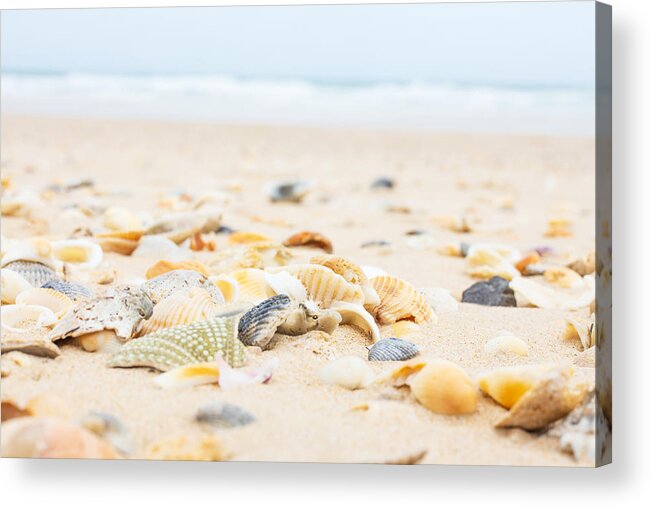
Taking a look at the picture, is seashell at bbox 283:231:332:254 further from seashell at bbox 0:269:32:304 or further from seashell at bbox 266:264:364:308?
seashell at bbox 0:269:32:304

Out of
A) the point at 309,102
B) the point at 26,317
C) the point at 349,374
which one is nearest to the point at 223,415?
the point at 349,374

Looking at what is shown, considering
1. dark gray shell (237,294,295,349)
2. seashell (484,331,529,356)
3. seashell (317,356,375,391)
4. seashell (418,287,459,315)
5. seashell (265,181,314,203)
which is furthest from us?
seashell (265,181,314,203)

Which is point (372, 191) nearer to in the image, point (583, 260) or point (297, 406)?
point (583, 260)

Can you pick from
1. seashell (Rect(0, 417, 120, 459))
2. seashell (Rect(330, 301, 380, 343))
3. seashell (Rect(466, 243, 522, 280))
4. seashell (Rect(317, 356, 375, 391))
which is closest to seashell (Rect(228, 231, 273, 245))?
seashell (Rect(466, 243, 522, 280))

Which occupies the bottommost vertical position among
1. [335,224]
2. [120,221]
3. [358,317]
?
[358,317]

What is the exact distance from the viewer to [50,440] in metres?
2.05

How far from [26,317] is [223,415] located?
863 mm

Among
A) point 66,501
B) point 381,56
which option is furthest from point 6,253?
point 381,56

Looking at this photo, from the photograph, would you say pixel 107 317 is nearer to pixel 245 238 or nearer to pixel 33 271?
pixel 33 271

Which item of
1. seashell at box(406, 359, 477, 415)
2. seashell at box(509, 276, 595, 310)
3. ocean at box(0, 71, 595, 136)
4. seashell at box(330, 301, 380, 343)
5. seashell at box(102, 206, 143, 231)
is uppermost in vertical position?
ocean at box(0, 71, 595, 136)

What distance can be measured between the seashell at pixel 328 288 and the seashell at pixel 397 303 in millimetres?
114

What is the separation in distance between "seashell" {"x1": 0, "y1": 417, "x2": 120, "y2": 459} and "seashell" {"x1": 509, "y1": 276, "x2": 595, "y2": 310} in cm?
163

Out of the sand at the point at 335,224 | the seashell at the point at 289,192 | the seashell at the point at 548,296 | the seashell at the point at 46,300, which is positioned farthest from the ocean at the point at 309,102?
the seashell at the point at 46,300

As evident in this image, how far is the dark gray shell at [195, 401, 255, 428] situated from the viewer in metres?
2.02
